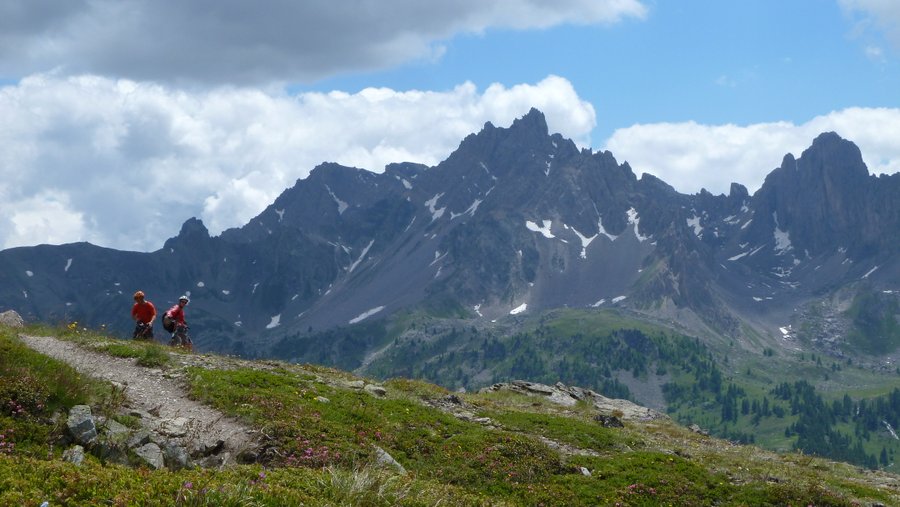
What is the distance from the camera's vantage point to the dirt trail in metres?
23.8

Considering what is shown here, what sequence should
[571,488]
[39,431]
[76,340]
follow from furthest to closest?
[76,340]
[571,488]
[39,431]

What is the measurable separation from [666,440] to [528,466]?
40.0 feet

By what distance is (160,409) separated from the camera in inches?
1016

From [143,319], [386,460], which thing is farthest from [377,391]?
[143,319]

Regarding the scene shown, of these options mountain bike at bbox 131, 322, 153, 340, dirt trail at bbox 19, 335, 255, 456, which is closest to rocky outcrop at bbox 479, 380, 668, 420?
mountain bike at bbox 131, 322, 153, 340

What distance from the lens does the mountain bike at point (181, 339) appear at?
38.4m

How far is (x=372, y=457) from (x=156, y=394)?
9747 mm

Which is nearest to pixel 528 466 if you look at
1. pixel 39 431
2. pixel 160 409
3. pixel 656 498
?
pixel 656 498

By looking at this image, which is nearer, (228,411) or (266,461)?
(266,461)

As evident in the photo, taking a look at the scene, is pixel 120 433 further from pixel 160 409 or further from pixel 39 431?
pixel 160 409

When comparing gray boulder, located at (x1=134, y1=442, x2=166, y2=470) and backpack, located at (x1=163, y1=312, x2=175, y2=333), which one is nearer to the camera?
gray boulder, located at (x1=134, y1=442, x2=166, y2=470)

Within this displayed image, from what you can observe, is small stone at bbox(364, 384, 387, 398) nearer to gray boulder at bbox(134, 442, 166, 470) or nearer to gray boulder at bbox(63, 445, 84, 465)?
gray boulder at bbox(134, 442, 166, 470)

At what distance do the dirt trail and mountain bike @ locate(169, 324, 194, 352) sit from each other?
553 cm

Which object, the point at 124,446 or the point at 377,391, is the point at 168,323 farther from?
the point at 124,446
